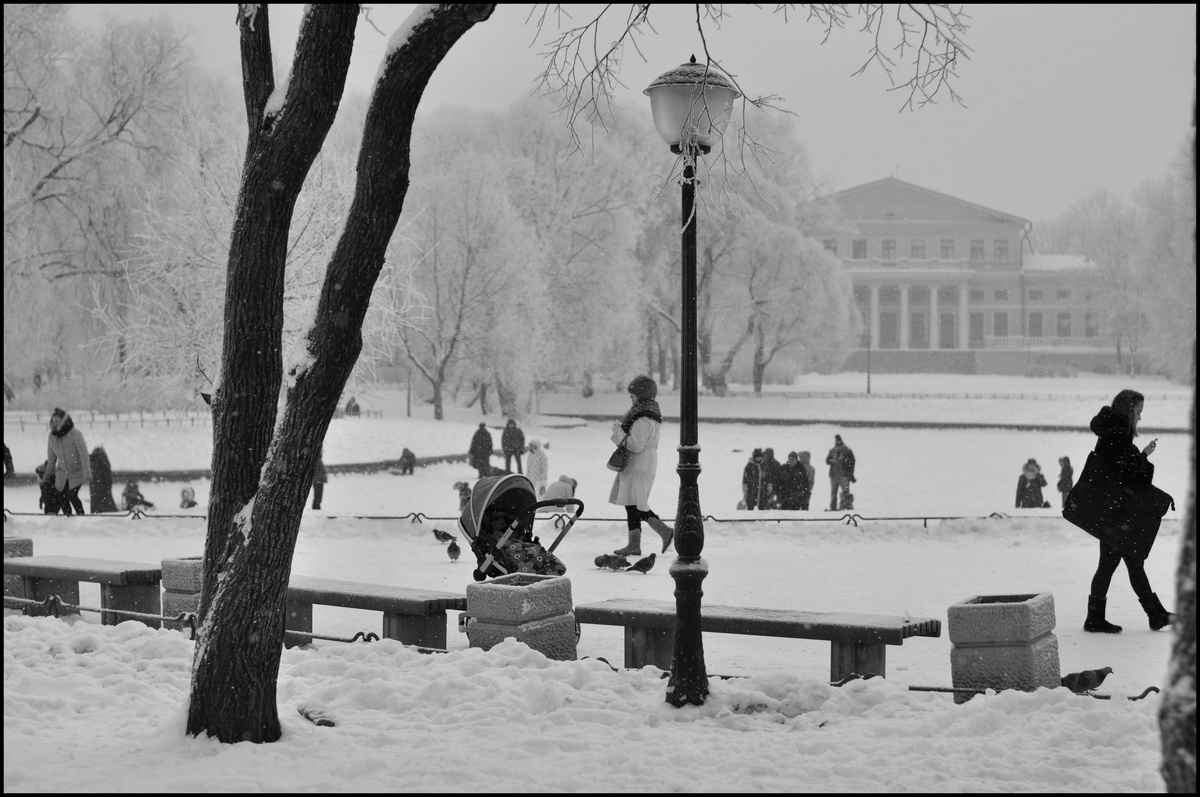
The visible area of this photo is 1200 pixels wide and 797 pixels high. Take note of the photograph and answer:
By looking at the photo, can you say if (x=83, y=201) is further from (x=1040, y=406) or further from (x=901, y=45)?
(x=1040, y=406)

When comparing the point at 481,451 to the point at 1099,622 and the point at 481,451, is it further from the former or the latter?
the point at 1099,622

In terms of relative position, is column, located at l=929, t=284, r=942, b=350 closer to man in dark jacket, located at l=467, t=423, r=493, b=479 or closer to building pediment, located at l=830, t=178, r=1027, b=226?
building pediment, located at l=830, t=178, r=1027, b=226

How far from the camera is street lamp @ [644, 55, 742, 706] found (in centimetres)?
645

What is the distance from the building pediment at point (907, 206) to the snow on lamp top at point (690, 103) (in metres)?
84.1

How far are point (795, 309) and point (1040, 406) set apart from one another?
34.6 ft

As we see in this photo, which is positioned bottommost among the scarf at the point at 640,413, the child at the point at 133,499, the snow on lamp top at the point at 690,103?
the child at the point at 133,499

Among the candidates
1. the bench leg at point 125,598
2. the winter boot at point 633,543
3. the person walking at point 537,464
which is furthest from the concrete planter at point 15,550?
the person walking at point 537,464

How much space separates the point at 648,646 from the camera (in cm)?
791

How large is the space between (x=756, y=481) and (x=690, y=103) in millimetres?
15816

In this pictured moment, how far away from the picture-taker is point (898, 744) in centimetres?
559

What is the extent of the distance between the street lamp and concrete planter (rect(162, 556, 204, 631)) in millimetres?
4392

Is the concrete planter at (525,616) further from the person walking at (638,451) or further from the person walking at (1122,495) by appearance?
the person walking at (638,451)

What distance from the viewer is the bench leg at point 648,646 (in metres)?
7.88

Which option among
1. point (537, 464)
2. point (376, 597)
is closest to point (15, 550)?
point (376, 597)
